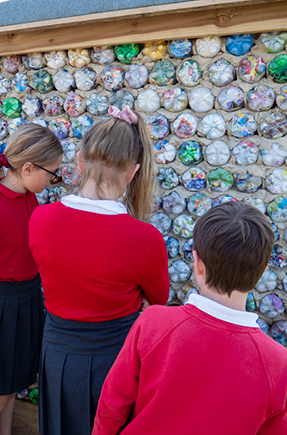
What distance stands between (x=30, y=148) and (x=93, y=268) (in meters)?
0.76

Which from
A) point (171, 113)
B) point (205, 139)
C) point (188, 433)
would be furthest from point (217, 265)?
point (171, 113)

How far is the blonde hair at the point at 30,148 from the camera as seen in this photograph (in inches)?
59.5

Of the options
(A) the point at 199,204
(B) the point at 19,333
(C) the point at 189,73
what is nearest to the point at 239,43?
(C) the point at 189,73

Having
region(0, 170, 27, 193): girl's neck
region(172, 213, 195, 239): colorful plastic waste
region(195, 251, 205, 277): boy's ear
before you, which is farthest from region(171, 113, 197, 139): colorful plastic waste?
region(195, 251, 205, 277): boy's ear

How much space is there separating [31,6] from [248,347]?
1773mm

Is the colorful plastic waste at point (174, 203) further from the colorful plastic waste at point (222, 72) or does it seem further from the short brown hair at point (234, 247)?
the short brown hair at point (234, 247)

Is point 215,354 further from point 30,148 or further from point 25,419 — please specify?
point 25,419

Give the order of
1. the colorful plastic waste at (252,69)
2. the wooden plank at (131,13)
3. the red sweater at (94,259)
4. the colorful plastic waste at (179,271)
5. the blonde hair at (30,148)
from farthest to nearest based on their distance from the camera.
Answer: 1. the colorful plastic waste at (179,271)
2. the blonde hair at (30,148)
3. the colorful plastic waste at (252,69)
4. the wooden plank at (131,13)
5. the red sweater at (94,259)

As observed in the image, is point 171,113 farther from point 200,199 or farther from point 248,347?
point 248,347

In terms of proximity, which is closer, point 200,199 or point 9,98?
point 200,199

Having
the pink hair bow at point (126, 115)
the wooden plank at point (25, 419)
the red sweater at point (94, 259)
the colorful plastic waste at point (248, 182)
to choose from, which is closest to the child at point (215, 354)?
the red sweater at point (94, 259)

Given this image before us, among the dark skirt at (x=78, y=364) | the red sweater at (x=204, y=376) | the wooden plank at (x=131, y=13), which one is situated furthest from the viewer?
the wooden plank at (x=131, y=13)

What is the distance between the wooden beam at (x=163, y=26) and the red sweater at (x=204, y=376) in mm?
1131

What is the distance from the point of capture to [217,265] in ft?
2.54
